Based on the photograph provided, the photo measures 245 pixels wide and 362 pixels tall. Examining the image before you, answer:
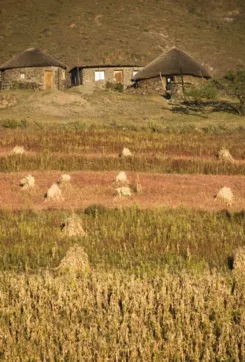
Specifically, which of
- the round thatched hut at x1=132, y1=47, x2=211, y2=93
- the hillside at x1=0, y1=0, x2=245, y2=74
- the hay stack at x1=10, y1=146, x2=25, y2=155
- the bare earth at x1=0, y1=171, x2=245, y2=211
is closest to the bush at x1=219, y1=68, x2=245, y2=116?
the round thatched hut at x1=132, y1=47, x2=211, y2=93

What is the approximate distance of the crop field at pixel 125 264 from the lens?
7.59m

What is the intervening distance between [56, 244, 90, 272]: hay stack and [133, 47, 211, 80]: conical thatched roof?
142 feet

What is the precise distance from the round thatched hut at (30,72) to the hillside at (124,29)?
30.5 ft

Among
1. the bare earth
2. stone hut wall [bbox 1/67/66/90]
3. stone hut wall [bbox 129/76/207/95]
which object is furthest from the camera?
stone hut wall [bbox 1/67/66/90]

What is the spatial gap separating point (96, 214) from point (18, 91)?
128 ft

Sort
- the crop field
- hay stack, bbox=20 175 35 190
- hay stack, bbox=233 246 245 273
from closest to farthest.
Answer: the crop field → hay stack, bbox=233 246 245 273 → hay stack, bbox=20 175 35 190

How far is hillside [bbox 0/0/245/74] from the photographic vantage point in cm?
7006

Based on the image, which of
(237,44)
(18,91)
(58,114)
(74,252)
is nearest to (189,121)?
(58,114)

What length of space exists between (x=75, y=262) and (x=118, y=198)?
778 cm

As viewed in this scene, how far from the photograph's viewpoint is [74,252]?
1034 centimetres

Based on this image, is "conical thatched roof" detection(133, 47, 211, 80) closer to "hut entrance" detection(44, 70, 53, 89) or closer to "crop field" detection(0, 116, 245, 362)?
"hut entrance" detection(44, 70, 53, 89)

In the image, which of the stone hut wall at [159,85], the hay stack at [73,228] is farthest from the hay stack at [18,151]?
the stone hut wall at [159,85]

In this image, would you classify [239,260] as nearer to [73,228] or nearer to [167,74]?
[73,228]

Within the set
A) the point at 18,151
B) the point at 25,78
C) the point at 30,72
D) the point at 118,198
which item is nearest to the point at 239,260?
the point at 118,198
